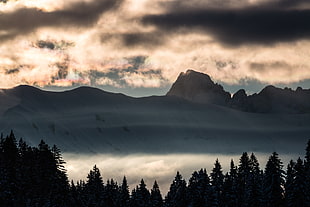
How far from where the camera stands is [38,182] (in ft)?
482

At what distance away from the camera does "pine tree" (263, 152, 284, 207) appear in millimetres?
160625

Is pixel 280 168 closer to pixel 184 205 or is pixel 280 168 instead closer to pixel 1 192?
pixel 184 205

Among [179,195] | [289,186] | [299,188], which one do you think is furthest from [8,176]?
[299,188]

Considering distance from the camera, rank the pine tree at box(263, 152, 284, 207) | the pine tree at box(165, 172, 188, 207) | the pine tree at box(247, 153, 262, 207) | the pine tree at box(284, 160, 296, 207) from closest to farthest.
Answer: the pine tree at box(284, 160, 296, 207) → the pine tree at box(263, 152, 284, 207) → the pine tree at box(247, 153, 262, 207) → the pine tree at box(165, 172, 188, 207)

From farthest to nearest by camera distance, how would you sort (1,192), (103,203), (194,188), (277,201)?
(103,203), (194,188), (277,201), (1,192)

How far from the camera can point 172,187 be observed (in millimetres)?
195375

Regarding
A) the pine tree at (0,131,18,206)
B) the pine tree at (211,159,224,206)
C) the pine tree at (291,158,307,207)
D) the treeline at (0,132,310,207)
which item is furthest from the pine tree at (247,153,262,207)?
the pine tree at (0,131,18,206)

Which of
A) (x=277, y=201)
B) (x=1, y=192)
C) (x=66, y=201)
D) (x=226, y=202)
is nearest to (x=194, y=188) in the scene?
(x=226, y=202)

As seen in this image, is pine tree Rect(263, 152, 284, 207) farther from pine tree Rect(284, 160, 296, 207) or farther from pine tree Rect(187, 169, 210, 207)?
pine tree Rect(187, 169, 210, 207)

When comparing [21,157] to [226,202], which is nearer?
[21,157]

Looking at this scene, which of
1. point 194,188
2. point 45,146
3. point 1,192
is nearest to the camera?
point 1,192

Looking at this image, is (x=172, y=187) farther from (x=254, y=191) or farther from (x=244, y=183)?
(x=254, y=191)

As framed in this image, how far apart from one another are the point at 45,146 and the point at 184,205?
47.6m

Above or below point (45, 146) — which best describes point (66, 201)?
below
